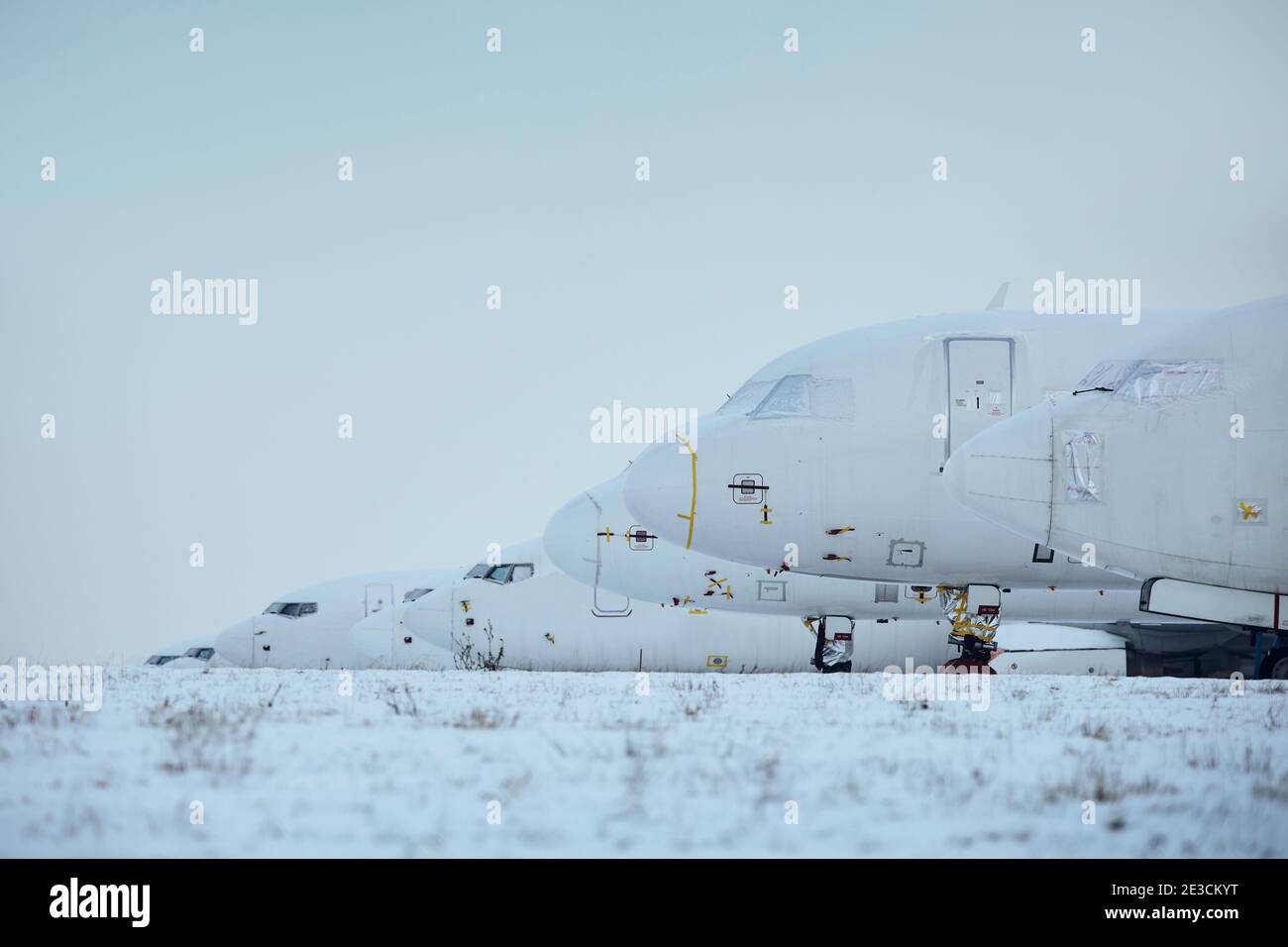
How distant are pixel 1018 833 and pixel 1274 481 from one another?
929 centimetres

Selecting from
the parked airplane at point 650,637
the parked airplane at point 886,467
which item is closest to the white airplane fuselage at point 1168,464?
the parked airplane at point 886,467

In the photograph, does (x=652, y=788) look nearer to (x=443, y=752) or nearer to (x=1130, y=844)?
(x=443, y=752)

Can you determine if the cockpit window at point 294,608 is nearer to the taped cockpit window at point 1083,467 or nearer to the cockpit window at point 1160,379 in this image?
the taped cockpit window at point 1083,467

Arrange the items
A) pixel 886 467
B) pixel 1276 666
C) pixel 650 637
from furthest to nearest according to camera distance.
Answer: pixel 650 637 < pixel 1276 666 < pixel 886 467

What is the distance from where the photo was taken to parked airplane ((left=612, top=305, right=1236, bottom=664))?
17109 millimetres

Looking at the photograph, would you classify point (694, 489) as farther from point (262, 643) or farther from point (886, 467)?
point (262, 643)

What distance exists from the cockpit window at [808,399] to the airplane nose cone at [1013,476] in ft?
10.7

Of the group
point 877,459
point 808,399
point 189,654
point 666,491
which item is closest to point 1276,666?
point 877,459

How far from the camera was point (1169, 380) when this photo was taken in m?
13.4

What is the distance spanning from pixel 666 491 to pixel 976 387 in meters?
4.72

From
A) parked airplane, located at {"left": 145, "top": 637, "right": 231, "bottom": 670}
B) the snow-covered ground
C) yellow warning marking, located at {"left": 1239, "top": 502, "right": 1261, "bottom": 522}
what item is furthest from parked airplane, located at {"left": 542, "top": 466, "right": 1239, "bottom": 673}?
parked airplane, located at {"left": 145, "top": 637, "right": 231, "bottom": 670}

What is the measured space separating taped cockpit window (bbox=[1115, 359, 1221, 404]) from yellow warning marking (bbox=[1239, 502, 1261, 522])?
4.26 feet
